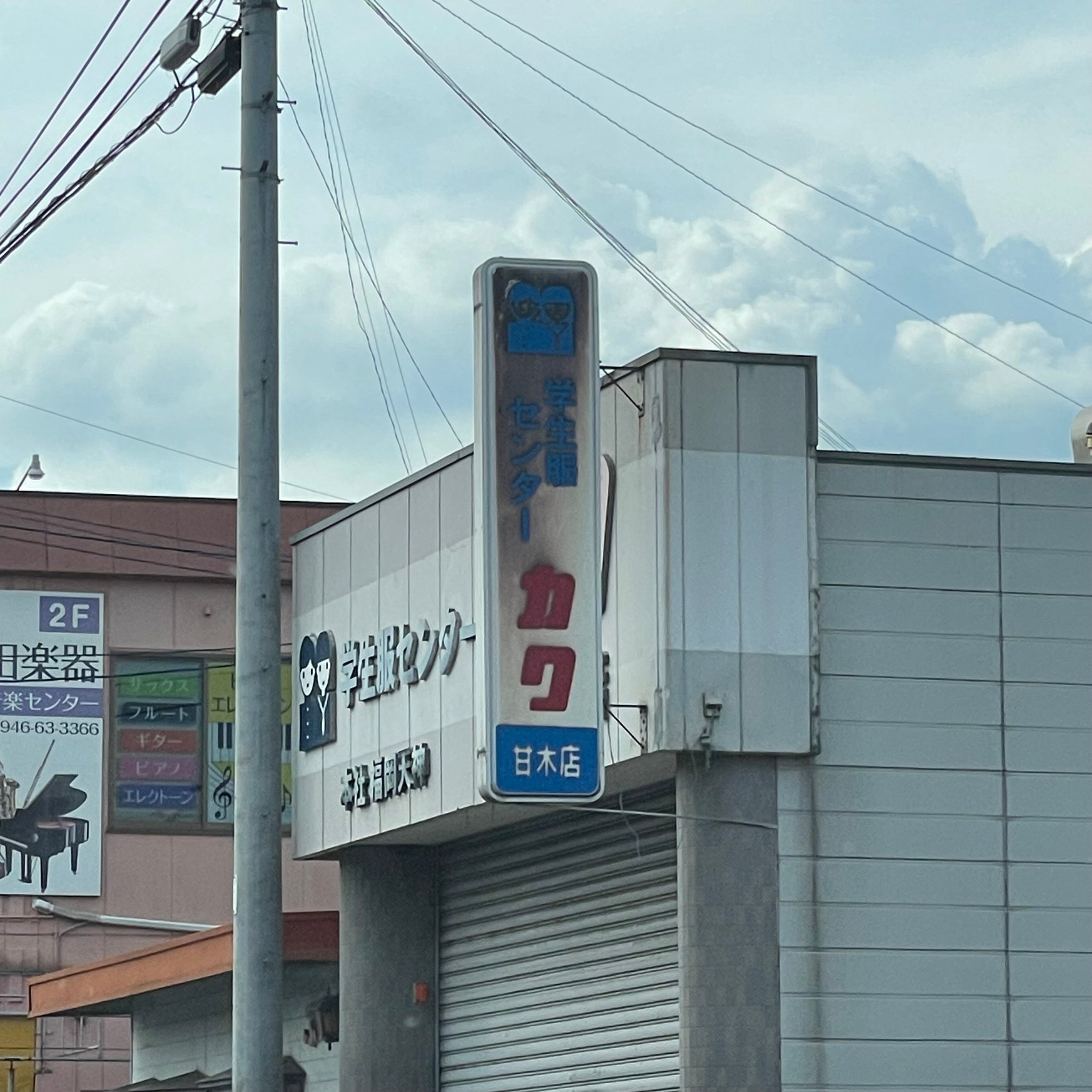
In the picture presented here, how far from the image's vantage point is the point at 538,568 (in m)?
15.8

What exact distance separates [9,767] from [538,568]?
20.7 m

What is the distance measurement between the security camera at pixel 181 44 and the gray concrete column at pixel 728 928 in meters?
5.73

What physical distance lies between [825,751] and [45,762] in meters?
20.5

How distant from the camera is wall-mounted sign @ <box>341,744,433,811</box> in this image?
19.5 metres

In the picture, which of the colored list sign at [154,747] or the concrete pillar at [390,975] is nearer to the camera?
the concrete pillar at [390,975]

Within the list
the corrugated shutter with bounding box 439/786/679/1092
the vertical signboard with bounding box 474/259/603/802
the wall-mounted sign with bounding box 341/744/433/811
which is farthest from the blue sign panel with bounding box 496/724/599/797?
the wall-mounted sign with bounding box 341/744/433/811

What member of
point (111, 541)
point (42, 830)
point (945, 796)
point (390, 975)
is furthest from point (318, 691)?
point (111, 541)

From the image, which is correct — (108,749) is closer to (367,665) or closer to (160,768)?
(160,768)

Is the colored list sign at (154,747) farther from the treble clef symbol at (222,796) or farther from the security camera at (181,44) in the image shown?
the security camera at (181,44)

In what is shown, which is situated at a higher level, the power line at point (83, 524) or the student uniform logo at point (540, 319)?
the power line at point (83, 524)

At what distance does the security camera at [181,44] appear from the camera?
1532 cm

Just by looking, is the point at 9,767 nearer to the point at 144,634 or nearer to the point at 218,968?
the point at 144,634

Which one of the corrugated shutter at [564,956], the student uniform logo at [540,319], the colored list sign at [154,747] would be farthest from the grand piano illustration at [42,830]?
the student uniform logo at [540,319]

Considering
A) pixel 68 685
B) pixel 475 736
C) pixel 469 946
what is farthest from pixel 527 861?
pixel 68 685
